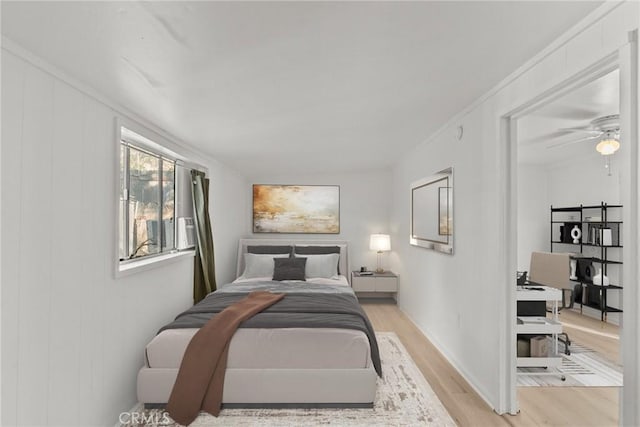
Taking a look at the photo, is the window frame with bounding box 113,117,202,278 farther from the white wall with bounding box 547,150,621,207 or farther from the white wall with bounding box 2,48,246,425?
the white wall with bounding box 547,150,621,207

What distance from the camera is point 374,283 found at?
5945 millimetres

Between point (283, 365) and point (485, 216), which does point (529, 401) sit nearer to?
point (485, 216)

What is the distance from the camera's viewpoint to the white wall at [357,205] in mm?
6508

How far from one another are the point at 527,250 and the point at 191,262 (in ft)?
18.0

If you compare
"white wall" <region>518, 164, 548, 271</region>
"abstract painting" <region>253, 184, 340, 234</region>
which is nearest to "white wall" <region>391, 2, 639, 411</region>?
"abstract painting" <region>253, 184, 340, 234</region>

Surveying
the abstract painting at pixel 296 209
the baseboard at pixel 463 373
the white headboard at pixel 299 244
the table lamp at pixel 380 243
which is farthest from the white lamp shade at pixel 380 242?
the baseboard at pixel 463 373

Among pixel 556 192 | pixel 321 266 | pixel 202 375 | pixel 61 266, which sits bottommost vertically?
pixel 202 375

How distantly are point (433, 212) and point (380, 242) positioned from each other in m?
2.03

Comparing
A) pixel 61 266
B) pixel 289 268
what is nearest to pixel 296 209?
pixel 289 268

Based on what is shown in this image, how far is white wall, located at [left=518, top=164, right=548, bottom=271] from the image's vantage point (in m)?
6.40

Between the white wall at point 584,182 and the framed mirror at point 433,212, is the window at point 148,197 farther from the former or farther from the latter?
the white wall at point 584,182

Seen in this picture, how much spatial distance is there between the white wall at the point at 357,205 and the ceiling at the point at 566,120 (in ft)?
7.50

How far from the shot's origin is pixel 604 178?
5438 mm

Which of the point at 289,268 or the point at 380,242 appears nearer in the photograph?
the point at 289,268
